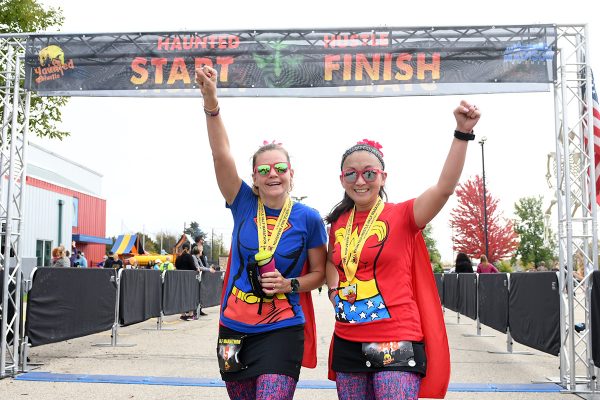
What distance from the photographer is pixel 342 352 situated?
3.02 metres

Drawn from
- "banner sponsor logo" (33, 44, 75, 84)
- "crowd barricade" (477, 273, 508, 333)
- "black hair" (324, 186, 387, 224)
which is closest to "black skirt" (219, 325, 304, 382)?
"black hair" (324, 186, 387, 224)

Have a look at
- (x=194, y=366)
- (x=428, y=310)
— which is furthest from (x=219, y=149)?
(x=194, y=366)

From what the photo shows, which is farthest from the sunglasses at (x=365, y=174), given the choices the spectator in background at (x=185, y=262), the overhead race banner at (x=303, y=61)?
the spectator in background at (x=185, y=262)

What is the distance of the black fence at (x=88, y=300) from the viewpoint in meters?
8.26

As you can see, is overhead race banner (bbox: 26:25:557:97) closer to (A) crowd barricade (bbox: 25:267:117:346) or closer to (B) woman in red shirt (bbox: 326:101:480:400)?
(A) crowd barricade (bbox: 25:267:117:346)

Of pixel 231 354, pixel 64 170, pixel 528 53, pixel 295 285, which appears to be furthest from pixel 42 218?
pixel 295 285

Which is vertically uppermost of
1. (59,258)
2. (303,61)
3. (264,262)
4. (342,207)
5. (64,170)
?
(64,170)

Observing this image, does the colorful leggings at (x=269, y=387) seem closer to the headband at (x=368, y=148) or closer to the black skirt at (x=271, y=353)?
the black skirt at (x=271, y=353)

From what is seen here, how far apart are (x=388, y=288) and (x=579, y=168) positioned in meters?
5.68

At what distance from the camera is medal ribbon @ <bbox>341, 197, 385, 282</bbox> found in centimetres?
300

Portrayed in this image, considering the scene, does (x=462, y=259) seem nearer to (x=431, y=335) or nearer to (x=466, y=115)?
(x=431, y=335)

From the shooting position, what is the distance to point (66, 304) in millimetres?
8711

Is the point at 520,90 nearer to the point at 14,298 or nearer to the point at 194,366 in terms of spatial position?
the point at 194,366

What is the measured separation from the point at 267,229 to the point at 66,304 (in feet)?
21.0
